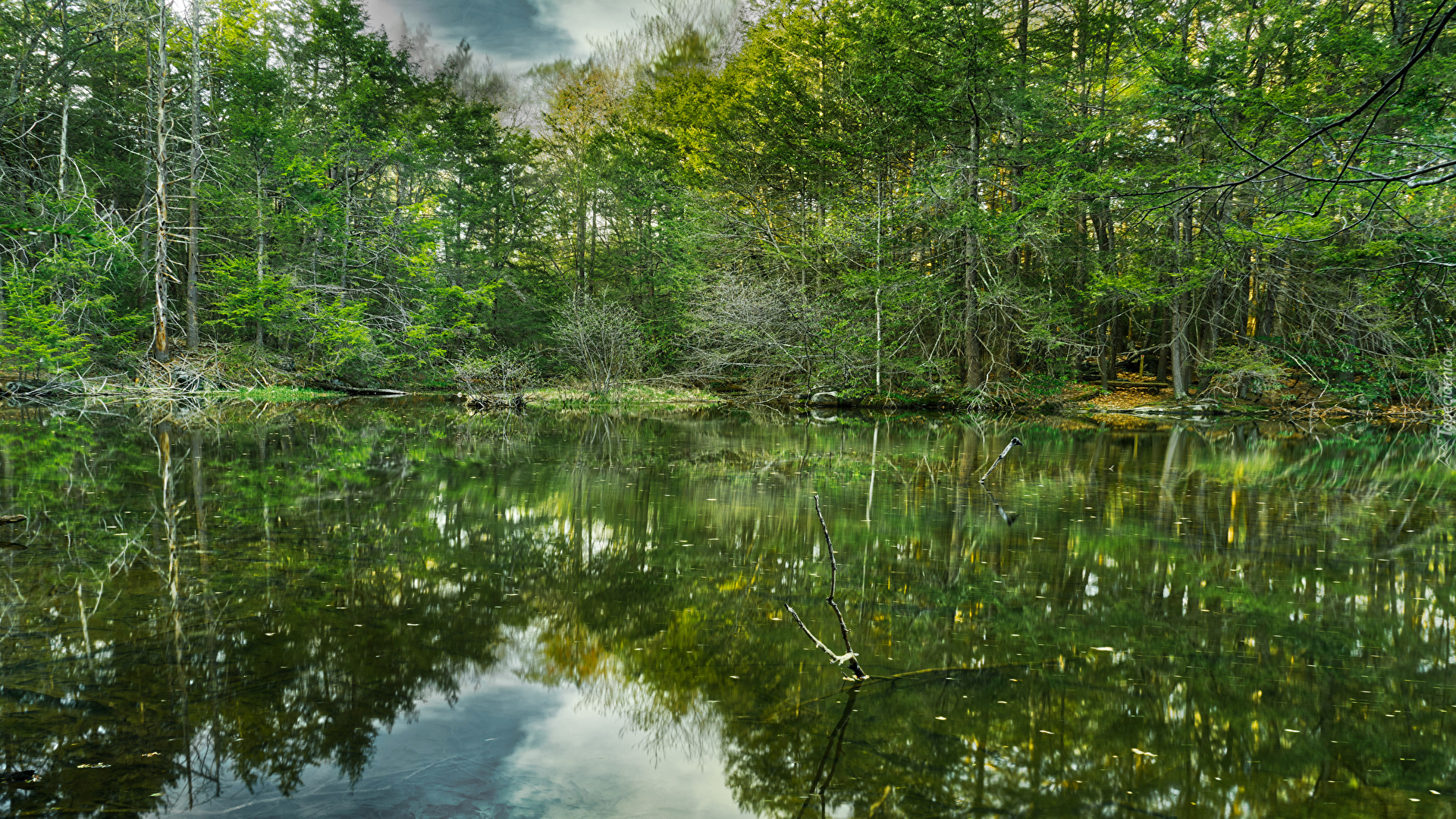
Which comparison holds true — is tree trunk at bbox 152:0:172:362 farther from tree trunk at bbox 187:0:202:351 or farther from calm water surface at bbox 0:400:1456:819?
calm water surface at bbox 0:400:1456:819

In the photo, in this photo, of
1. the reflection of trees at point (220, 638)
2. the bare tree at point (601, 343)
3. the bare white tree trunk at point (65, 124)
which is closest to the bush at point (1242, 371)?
the bare tree at point (601, 343)

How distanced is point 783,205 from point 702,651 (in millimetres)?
24230

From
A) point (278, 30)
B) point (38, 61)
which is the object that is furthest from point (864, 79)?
point (38, 61)

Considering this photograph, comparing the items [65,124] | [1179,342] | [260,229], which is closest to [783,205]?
[1179,342]

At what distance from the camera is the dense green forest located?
1895 centimetres

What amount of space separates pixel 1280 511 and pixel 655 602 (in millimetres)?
7171

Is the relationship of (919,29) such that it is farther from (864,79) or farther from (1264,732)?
(1264,732)

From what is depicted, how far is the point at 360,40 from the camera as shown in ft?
86.4

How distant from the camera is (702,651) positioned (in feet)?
13.1

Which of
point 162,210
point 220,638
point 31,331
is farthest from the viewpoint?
point 162,210

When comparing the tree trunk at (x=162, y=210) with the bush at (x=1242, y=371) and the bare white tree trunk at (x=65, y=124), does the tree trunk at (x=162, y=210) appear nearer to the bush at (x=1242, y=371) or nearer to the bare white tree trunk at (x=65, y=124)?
the bare white tree trunk at (x=65, y=124)

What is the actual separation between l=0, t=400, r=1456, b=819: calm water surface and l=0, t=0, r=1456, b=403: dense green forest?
1322cm

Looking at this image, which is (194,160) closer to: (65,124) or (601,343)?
(65,124)

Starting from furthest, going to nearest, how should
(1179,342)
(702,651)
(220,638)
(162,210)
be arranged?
(1179,342), (162,210), (702,651), (220,638)
